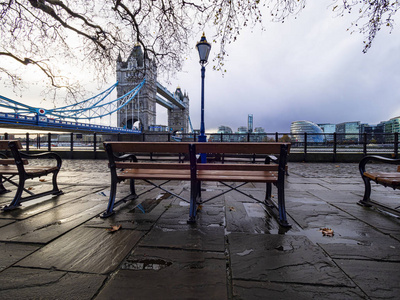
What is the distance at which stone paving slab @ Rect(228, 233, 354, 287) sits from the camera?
1.15 m

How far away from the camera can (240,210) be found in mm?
2307

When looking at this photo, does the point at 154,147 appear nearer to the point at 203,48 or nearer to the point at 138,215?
the point at 138,215

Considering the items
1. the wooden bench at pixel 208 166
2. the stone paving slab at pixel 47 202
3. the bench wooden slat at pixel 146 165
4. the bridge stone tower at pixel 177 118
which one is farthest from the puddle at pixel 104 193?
the bridge stone tower at pixel 177 118

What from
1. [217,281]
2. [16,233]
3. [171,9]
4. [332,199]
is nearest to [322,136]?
[332,199]

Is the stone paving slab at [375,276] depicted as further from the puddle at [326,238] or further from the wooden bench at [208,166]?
the wooden bench at [208,166]

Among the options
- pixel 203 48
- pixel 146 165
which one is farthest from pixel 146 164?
pixel 203 48

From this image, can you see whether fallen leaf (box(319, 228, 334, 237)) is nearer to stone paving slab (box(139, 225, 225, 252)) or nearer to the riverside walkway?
the riverside walkway

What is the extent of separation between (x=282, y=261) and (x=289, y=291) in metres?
0.27

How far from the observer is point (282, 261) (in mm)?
1307

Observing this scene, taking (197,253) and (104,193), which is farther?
(104,193)

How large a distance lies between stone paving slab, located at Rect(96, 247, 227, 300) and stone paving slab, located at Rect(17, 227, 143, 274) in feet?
0.42

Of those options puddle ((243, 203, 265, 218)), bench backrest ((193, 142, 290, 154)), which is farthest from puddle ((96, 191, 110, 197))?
puddle ((243, 203, 265, 218))

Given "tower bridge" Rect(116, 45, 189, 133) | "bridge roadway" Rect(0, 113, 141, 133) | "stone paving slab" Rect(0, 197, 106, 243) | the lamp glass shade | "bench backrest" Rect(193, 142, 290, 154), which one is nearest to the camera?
"stone paving slab" Rect(0, 197, 106, 243)

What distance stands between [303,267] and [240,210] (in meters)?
1.08
